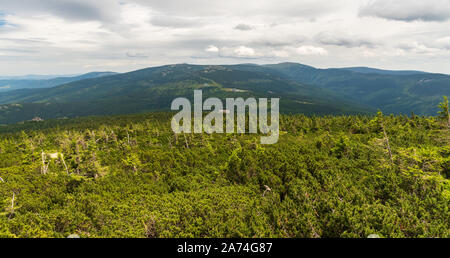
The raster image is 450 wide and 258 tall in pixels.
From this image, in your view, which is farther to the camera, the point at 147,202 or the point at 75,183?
the point at 75,183

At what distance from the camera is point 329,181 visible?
34.3 metres

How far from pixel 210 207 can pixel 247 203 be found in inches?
270

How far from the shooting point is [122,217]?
26.0m

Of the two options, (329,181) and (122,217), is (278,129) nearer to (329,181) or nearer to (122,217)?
(329,181)
